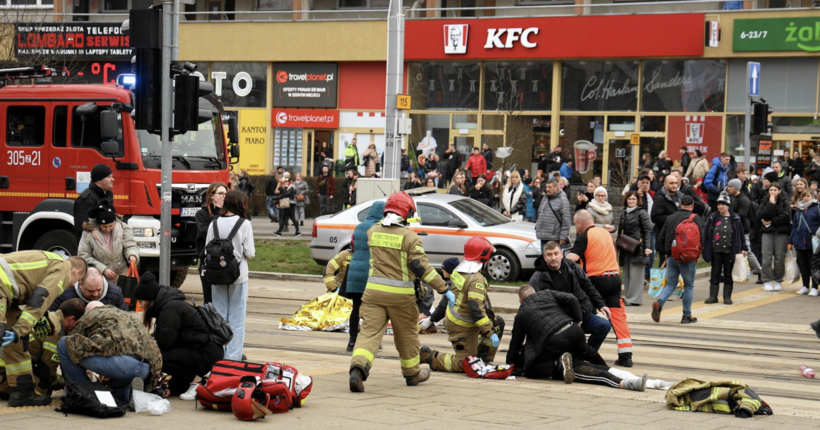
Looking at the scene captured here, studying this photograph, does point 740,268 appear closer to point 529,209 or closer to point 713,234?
point 713,234

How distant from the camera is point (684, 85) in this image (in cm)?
3322

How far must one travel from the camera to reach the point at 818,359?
38.5 ft

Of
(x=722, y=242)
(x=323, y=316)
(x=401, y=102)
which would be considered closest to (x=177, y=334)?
(x=323, y=316)

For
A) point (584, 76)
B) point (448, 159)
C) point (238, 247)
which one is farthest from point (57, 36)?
point (238, 247)

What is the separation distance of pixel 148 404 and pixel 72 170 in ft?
27.1

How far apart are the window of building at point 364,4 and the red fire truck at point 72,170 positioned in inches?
975

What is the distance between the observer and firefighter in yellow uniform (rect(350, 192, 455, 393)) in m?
8.94

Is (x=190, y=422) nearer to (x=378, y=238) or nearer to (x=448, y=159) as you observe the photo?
(x=378, y=238)

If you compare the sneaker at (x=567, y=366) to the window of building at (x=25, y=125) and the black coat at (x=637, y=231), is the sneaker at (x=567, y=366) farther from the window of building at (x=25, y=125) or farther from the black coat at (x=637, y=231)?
the window of building at (x=25, y=125)

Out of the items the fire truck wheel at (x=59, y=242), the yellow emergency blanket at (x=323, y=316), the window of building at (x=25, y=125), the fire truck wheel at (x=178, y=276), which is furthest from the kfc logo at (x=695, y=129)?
the fire truck wheel at (x=59, y=242)

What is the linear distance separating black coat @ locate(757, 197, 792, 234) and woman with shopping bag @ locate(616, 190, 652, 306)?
348 cm

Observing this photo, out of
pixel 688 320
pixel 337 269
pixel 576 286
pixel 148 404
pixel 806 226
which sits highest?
pixel 806 226

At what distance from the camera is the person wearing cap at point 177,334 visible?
26.9 ft

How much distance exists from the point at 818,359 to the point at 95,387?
794 cm
